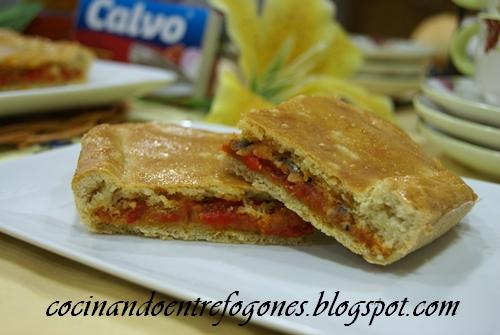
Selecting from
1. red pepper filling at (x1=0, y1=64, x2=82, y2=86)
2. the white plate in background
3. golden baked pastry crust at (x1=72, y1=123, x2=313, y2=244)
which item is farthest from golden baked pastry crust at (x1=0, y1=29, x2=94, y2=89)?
the white plate in background

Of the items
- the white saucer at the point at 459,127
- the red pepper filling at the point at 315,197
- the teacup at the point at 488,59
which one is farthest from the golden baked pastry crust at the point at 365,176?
the teacup at the point at 488,59

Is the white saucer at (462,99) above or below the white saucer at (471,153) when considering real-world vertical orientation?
above

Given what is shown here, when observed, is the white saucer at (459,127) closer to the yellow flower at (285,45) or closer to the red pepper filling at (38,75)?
the yellow flower at (285,45)

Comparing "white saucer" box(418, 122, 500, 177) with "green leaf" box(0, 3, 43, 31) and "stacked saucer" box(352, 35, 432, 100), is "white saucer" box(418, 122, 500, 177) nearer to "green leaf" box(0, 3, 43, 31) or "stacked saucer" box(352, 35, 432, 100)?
"stacked saucer" box(352, 35, 432, 100)

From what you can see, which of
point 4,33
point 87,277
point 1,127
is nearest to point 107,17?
point 4,33

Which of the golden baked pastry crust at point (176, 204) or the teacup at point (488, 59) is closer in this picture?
the golden baked pastry crust at point (176, 204)

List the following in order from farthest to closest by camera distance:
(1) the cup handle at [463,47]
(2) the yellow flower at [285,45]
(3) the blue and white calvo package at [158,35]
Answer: (3) the blue and white calvo package at [158,35], (2) the yellow flower at [285,45], (1) the cup handle at [463,47]

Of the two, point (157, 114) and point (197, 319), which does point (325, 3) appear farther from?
point (197, 319)
